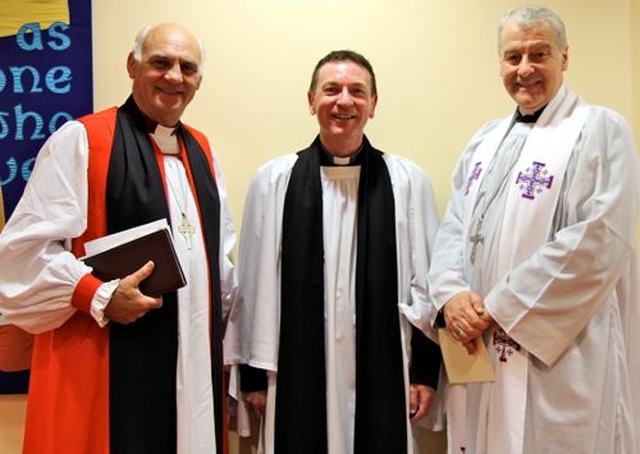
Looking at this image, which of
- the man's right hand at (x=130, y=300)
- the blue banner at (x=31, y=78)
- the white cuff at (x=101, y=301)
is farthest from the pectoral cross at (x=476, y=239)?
the blue banner at (x=31, y=78)

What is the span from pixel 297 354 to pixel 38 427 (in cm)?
84

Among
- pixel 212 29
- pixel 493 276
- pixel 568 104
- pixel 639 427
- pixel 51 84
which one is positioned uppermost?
pixel 212 29

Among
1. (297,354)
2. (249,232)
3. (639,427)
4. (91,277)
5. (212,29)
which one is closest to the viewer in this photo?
(91,277)

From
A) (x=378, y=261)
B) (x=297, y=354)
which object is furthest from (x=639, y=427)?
(x=297, y=354)

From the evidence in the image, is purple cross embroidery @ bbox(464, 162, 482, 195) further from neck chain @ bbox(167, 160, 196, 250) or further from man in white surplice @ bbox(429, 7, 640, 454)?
neck chain @ bbox(167, 160, 196, 250)

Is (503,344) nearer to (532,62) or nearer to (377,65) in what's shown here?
(532,62)

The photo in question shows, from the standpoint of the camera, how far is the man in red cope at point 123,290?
1.88 m

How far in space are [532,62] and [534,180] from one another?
0.38 meters

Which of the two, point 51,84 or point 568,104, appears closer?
point 568,104

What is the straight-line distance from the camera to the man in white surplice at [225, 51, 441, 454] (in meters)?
2.24

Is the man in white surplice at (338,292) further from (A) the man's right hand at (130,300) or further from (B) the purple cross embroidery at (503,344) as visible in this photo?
(A) the man's right hand at (130,300)

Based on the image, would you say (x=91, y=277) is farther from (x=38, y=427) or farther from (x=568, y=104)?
(x=568, y=104)

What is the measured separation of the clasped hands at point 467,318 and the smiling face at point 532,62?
0.68 metres

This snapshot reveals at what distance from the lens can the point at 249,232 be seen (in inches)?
94.2
